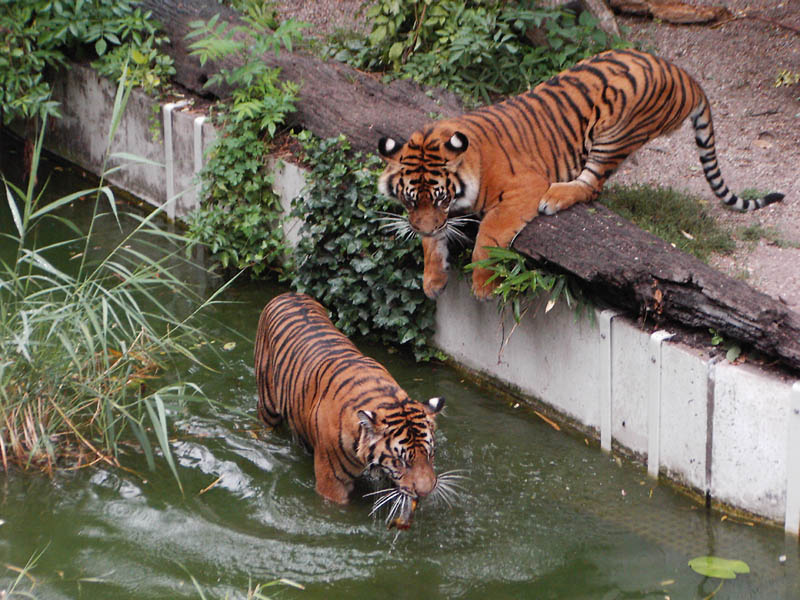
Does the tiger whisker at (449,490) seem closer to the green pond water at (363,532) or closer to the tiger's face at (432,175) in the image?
the green pond water at (363,532)

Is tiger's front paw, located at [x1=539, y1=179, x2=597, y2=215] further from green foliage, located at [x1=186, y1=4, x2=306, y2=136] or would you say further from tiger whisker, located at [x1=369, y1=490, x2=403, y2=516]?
green foliage, located at [x1=186, y1=4, x2=306, y2=136]

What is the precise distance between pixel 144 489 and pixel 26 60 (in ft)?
16.5

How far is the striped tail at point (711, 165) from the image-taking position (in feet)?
20.8

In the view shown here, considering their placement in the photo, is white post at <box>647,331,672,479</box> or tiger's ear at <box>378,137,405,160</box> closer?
white post at <box>647,331,672,479</box>

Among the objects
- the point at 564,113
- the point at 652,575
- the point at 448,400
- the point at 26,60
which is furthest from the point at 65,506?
the point at 26,60

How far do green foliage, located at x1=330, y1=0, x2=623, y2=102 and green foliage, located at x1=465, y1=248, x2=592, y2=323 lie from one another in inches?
99.9

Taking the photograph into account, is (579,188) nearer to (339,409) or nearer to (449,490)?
(449,490)

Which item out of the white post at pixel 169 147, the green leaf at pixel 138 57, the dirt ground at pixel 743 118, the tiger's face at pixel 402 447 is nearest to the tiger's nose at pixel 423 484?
the tiger's face at pixel 402 447

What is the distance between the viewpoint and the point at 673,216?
20.6 feet

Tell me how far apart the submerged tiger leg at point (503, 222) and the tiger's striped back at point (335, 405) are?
0.91 m

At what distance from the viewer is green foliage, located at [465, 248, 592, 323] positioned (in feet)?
17.8

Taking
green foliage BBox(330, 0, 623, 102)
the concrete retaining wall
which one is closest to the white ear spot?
the concrete retaining wall

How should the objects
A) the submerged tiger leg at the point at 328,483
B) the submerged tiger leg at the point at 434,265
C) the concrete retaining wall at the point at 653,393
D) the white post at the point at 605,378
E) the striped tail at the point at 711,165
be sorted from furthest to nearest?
the striped tail at the point at 711,165 < the submerged tiger leg at the point at 434,265 < the white post at the point at 605,378 < the submerged tiger leg at the point at 328,483 < the concrete retaining wall at the point at 653,393

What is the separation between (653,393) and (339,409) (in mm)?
1651
